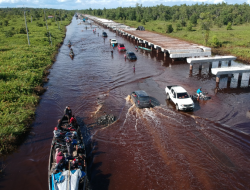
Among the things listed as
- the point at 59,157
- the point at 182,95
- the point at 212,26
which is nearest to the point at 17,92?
the point at 59,157

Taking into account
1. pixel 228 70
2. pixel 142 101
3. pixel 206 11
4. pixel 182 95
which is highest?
pixel 206 11

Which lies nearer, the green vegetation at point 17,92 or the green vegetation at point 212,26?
the green vegetation at point 17,92

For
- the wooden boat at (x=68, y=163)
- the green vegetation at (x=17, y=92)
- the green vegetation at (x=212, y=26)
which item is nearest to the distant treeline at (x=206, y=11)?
the green vegetation at (x=212, y=26)

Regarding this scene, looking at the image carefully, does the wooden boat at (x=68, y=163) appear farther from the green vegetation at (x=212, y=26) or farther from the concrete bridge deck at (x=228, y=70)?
the green vegetation at (x=212, y=26)

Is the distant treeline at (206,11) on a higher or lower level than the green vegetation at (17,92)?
higher

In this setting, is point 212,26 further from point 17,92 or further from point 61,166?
point 61,166

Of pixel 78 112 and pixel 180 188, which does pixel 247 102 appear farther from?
pixel 78 112

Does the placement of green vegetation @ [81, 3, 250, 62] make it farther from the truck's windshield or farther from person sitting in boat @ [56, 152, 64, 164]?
person sitting in boat @ [56, 152, 64, 164]

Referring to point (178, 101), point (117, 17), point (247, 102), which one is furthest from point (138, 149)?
point (117, 17)
